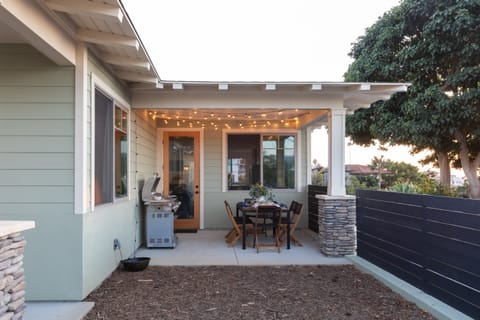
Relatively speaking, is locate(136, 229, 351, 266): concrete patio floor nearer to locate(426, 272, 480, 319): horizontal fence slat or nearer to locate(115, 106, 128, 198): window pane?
locate(115, 106, 128, 198): window pane

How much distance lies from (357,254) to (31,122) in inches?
182

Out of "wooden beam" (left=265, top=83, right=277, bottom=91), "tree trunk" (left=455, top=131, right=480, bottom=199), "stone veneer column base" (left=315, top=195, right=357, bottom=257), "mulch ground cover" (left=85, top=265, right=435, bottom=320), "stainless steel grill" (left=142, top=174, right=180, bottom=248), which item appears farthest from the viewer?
"tree trunk" (left=455, top=131, right=480, bottom=199)

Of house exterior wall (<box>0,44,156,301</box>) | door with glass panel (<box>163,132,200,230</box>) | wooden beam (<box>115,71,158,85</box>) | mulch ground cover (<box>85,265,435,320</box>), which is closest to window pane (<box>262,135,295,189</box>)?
door with glass panel (<box>163,132,200,230</box>)

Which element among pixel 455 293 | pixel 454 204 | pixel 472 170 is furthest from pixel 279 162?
pixel 472 170

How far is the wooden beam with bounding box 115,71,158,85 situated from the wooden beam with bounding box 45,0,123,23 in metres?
1.75

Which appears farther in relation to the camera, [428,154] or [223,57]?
[223,57]

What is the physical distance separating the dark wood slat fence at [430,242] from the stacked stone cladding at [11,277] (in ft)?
11.1

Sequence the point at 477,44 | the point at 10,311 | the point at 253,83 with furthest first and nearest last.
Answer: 1. the point at 477,44
2. the point at 253,83
3. the point at 10,311

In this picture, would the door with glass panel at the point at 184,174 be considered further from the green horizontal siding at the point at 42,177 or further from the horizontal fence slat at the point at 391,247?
the green horizontal siding at the point at 42,177

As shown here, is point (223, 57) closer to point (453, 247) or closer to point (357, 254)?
point (357, 254)

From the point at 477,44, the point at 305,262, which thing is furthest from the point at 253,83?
the point at 477,44

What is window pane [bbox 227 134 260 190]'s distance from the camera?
8.20m

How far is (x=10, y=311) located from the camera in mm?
2125

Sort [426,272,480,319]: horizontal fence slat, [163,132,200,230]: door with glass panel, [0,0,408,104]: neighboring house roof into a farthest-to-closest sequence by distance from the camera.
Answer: [163,132,200,230]: door with glass panel, [426,272,480,319]: horizontal fence slat, [0,0,408,104]: neighboring house roof
